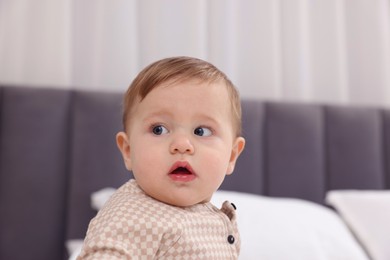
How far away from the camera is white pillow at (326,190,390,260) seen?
1688 mm

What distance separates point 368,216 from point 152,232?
50.8 inches

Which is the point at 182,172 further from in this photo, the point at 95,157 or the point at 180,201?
the point at 95,157

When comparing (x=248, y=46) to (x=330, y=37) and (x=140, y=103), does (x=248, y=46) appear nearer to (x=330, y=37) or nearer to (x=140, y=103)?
(x=330, y=37)

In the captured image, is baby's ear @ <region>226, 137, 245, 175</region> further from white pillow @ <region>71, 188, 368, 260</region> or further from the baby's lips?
white pillow @ <region>71, 188, 368, 260</region>

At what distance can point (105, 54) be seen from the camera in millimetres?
2127

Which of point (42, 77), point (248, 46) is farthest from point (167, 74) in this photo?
point (248, 46)

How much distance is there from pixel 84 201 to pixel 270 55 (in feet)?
3.72

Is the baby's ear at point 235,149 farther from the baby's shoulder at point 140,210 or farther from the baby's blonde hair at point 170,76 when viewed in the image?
the baby's shoulder at point 140,210

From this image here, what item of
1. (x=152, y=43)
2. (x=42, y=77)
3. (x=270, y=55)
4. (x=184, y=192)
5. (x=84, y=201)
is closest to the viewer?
(x=184, y=192)

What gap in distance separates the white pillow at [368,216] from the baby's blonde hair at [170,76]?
40.8 inches

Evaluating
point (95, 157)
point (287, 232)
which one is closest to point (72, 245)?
point (95, 157)

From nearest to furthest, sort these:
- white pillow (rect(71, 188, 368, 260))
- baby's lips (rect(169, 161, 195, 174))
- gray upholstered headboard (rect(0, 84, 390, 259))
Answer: baby's lips (rect(169, 161, 195, 174)) → white pillow (rect(71, 188, 368, 260)) → gray upholstered headboard (rect(0, 84, 390, 259))

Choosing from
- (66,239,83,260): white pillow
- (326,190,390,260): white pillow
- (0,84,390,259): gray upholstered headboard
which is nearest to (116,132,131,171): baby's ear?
(66,239,83,260): white pillow

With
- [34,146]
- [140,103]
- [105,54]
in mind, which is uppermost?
[105,54]
